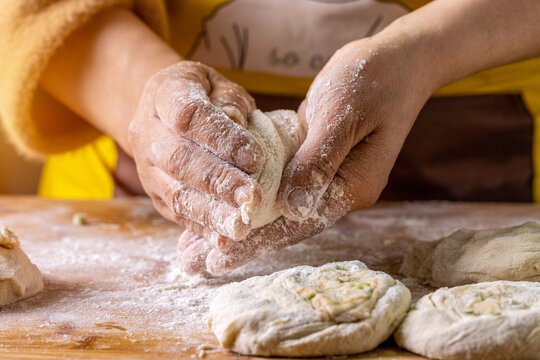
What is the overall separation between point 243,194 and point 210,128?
0.16m

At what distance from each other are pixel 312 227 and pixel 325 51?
93 centimetres

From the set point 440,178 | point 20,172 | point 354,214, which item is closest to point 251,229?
point 354,214

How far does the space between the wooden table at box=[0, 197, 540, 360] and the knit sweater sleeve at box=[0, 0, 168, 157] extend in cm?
30

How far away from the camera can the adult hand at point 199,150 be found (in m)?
1.23

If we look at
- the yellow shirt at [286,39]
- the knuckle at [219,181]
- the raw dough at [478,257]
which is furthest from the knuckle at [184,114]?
the yellow shirt at [286,39]

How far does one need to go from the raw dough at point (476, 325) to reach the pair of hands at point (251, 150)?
348mm

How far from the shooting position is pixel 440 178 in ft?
7.48

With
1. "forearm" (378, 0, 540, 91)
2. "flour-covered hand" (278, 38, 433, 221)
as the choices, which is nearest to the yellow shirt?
"forearm" (378, 0, 540, 91)

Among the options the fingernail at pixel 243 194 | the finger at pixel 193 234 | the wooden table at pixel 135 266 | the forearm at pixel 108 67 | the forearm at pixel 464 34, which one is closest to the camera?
the wooden table at pixel 135 266

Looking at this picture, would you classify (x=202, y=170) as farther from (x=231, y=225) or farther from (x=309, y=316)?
(x=309, y=316)

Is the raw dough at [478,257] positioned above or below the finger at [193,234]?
below

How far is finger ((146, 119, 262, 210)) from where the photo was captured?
1.21 metres

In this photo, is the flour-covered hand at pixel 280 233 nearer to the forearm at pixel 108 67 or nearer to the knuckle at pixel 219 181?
the knuckle at pixel 219 181

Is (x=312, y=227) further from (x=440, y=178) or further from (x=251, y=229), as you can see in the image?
(x=440, y=178)
